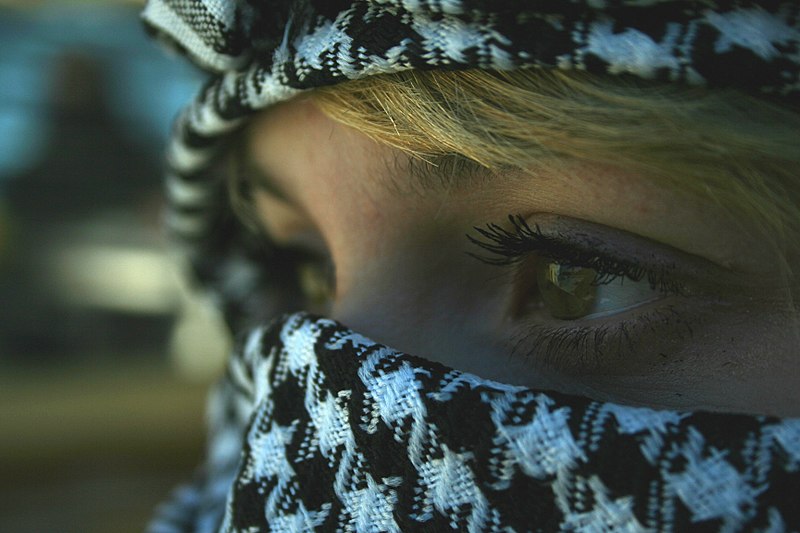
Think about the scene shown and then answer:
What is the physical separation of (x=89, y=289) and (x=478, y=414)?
3107 mm

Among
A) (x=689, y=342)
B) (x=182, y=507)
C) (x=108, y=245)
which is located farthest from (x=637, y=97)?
(x=108, y=245)

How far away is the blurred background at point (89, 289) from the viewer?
2.89 m

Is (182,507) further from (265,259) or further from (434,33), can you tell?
(434,33)

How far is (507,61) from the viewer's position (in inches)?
25.9

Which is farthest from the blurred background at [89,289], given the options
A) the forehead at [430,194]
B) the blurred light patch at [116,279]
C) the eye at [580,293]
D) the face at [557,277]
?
the eye at [580,293]

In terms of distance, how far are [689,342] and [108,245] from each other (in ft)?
10.6

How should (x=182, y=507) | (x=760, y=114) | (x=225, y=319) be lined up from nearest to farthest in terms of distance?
(x=760, y=114) < (x=182, y=507) < (x=225, y=319)

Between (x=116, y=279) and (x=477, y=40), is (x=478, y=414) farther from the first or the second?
(x=116, y=279)

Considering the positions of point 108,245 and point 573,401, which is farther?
point 108,245

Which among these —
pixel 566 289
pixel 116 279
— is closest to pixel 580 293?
pixel 566 289

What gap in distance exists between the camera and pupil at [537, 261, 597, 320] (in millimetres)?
757

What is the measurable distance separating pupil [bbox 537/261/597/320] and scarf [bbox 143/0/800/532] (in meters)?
0.14

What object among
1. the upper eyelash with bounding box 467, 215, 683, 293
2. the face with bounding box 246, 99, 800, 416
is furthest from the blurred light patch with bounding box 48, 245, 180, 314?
the upper eyelash with bounding box 467, 215, 683, 293

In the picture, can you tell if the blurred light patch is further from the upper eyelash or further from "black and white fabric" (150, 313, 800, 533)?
the upper eyelash
